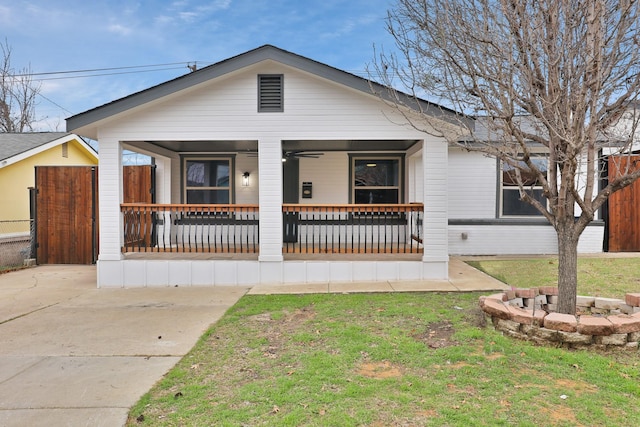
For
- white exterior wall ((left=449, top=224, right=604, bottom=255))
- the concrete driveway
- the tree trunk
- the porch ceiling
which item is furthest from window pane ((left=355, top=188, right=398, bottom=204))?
the tree trunk

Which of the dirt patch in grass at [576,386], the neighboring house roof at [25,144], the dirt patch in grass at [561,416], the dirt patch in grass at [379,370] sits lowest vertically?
the dirt patch in grass at [379,370]

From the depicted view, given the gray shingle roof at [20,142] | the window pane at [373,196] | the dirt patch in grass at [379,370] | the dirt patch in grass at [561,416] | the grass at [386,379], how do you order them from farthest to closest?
the gray shingle roof at [20,142] → the window pane at [373,196] → the dirt patch in grass at [379,370] → the grass at [386,379] → the dirt patch in grass at [561,416]

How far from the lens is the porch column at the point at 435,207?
6.56 m

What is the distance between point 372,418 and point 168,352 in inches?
86.8

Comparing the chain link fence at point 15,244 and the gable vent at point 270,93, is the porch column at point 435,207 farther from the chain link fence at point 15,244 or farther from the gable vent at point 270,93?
the chain link fence at point 15,244

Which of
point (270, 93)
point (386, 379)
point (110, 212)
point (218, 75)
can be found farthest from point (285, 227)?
point (386, 379)

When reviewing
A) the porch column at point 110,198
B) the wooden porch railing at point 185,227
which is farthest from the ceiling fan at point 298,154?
the porch column at point 110,198

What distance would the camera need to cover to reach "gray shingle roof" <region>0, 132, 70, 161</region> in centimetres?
1011

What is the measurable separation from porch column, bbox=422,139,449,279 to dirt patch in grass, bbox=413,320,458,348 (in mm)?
2458

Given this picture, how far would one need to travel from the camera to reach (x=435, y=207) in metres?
6.61

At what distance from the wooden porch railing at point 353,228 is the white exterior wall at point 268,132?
1.57 ft

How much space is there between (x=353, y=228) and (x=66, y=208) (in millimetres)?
6519

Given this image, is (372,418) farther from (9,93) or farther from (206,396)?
(9,93)

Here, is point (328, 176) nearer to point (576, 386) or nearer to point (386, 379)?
point (386, 379)
